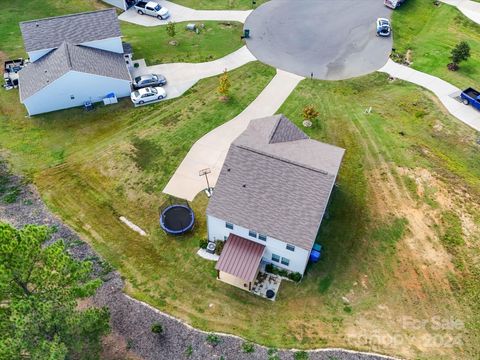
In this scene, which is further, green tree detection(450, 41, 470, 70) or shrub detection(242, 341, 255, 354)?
green tree detection(450, 41, 470, 70)

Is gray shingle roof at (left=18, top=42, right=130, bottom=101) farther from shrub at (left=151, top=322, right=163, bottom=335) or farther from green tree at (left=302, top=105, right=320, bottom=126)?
shrub at (left=151, top=322, right=163, bottom=335)

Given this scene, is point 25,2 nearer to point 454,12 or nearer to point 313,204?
point 313,204

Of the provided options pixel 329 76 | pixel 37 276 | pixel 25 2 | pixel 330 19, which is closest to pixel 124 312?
pixel 37 276

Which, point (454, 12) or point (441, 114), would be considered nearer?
point (441, 114)

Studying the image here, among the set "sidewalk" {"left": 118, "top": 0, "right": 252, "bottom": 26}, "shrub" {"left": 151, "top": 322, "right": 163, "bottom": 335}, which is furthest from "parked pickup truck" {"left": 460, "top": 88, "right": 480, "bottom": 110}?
"shrub" {"left": 151, "top": 322, "right": 163, "bottom": 335}

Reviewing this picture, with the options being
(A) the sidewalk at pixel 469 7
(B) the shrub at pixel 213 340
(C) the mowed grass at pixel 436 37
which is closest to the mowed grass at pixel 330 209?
(B) the shrub at pixel 213 340

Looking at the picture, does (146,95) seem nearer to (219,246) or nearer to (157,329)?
(219,246)
